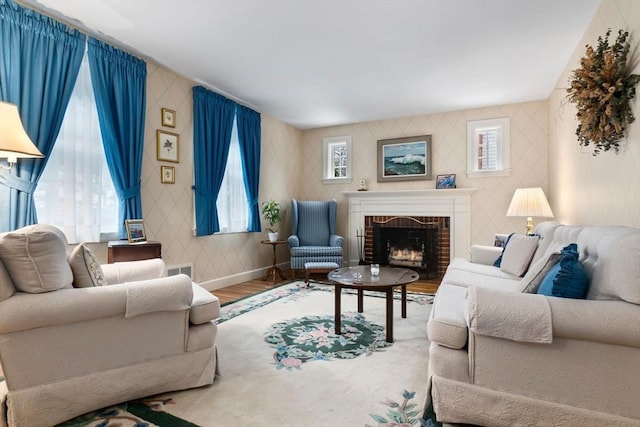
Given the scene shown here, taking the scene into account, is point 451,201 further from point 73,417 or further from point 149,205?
point 73,417

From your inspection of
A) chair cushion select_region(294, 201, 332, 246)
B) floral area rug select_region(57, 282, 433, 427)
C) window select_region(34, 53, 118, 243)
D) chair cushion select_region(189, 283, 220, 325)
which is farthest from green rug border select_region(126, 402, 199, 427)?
chair cushion select_region(294, 201, 332, 246)

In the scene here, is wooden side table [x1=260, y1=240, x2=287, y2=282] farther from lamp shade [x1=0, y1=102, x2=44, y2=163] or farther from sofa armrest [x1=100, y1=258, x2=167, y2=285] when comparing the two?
lamp shade [x1=0, y1=102, x2=44, y2=163]

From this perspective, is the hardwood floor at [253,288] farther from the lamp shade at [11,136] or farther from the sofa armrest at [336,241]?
the lamp shade at [11,136]

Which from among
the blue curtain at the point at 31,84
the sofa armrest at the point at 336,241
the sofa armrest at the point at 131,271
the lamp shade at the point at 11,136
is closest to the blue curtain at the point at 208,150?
the blue curtain at the point at 31,84

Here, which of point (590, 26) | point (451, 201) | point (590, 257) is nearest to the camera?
point (590, 257)

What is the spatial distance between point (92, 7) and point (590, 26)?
411cm

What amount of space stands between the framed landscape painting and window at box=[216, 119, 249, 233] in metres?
2.38

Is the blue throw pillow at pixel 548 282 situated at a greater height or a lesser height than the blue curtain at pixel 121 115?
lesser

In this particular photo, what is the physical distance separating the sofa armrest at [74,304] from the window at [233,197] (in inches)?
107

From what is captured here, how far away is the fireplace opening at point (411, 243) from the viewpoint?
521 centimetres

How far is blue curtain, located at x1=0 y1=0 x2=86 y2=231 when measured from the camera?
2.40 m

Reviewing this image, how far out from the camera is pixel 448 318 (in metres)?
1.63

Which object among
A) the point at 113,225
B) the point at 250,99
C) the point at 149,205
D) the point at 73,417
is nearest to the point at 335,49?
the point at 250,99

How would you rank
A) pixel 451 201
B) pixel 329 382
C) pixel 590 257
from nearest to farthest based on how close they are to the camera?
pixel 590 257, pixel 329 382, pixel 451 201
